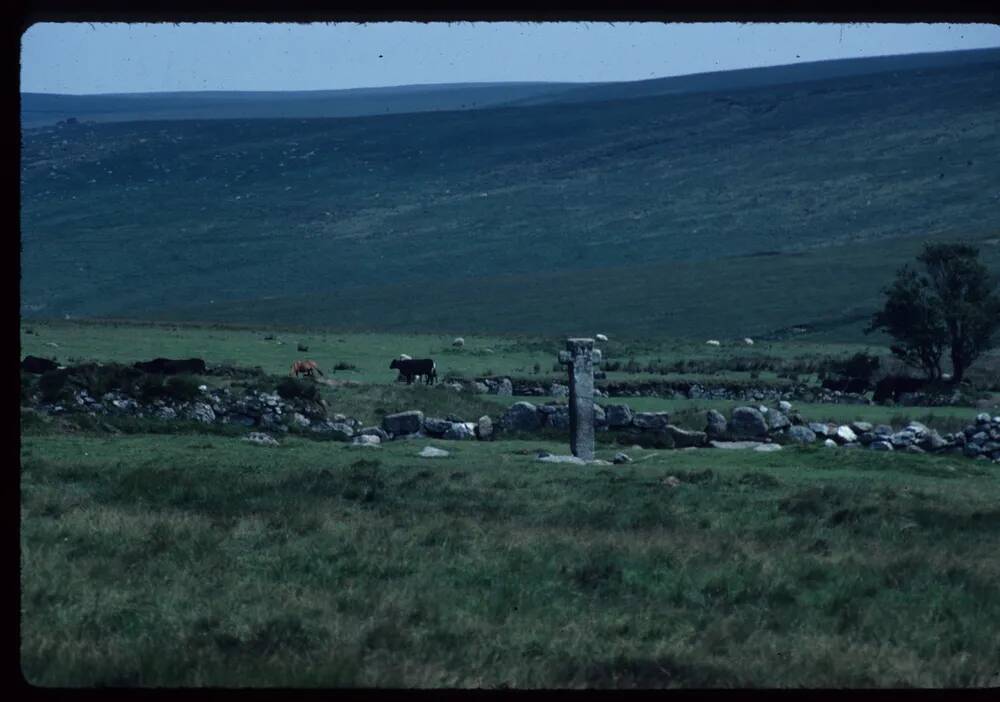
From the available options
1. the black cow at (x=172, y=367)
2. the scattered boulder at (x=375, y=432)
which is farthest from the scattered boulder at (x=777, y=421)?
the black cow at (x=172, y=367)

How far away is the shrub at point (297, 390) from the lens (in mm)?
31578

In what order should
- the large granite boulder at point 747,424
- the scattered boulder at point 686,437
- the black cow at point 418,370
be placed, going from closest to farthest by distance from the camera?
1. the scattered boulder at point 686,437
2. the large granite boulder at point 747,424
3. the black cow at point 418,370

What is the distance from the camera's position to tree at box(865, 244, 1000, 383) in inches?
1682

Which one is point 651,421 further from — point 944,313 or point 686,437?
point 944,313

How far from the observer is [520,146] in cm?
13238

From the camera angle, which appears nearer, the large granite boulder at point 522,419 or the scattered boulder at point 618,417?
the scattered boulder at point 618,417

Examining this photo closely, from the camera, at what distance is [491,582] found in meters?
10.4

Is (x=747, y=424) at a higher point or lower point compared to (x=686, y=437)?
higher

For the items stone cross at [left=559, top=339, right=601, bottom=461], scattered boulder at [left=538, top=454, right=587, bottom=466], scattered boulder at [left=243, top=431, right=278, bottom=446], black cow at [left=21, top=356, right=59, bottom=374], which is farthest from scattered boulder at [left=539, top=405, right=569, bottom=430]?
black cow at [left=21, top=356, right=59, bottom=374]

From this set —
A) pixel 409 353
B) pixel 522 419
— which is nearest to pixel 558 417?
pixel 522 419

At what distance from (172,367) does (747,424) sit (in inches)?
600

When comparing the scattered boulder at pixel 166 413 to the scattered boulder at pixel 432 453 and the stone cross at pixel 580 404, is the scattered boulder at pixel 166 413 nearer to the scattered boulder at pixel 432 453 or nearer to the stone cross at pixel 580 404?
the scattered boulder at pixel 432 453

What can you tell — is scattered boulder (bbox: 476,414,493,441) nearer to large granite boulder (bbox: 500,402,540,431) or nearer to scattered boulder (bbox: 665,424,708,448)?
Answer: large granite boulder (bbox: 500,402,540,431)

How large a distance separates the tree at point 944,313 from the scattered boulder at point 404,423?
19436 millimetres
